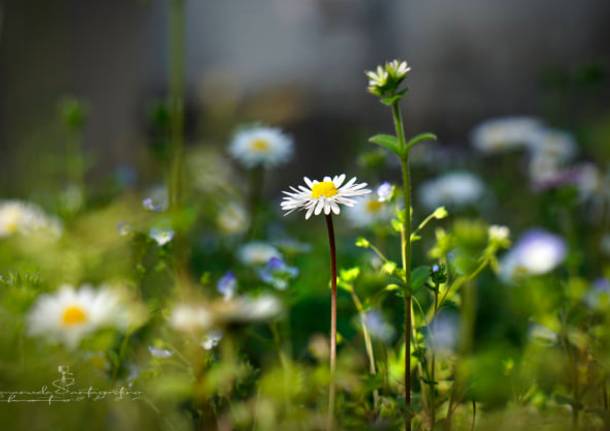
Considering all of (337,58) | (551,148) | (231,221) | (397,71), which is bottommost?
(397,71)

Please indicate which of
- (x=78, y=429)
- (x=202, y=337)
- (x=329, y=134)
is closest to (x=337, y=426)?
(x=202, y=337)

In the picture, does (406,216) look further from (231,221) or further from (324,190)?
(231,221)

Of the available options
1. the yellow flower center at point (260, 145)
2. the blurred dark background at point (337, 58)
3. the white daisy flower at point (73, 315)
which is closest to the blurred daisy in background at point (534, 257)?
the yellow flower center at point (260, 145)

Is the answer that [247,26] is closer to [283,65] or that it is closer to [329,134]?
[283,65]

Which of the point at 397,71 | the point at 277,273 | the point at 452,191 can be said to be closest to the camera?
the point at 397,71

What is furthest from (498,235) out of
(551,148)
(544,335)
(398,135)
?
(551,148)

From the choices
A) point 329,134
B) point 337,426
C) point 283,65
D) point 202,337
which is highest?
point 283,65

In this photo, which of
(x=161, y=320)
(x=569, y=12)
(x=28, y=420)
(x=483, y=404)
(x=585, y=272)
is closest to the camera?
(x=28, y=420)
